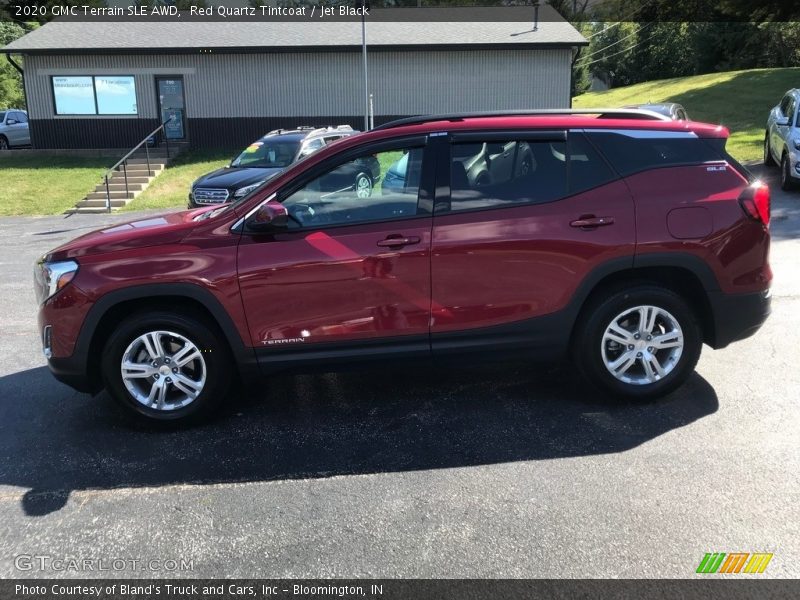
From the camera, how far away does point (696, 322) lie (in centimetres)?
441

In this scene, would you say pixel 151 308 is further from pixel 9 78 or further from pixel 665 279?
pixel 9 78

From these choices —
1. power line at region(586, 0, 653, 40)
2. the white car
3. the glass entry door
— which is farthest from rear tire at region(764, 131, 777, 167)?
power line at region(586, 0, 653, 40)

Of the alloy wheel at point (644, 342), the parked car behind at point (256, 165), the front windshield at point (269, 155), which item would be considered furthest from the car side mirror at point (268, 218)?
the front windshield at point (269, 155)

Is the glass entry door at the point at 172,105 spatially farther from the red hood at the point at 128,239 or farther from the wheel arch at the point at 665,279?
the wheel arch at the point at 665,279

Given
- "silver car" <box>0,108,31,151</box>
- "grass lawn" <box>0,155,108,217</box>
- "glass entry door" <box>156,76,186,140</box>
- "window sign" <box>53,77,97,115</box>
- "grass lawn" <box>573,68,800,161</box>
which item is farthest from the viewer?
"silver car" <box>0,108,31,151</box>

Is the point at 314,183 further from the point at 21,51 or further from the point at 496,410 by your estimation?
the point at 21,51

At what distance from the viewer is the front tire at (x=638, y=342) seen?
170 inches

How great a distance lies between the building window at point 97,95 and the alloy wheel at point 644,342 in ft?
77.4

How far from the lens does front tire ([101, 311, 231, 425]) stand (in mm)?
4176

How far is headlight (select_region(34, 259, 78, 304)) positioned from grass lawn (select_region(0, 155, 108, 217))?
1439cm

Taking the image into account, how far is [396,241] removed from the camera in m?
4.09

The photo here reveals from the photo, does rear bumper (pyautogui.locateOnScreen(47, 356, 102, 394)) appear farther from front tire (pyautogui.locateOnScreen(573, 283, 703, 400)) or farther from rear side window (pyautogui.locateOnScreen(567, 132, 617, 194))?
rear side window (pyautogui.locateOnScreen(567, 132, 617, 194))

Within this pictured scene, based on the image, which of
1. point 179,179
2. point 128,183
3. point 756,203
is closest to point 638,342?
point 756,203

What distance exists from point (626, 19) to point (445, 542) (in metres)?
58.7
